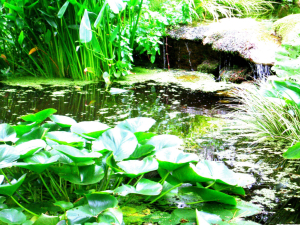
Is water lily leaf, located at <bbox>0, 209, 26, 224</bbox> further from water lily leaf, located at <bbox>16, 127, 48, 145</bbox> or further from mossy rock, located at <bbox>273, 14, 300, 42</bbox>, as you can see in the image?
mossy rock, located at <bbox>273, 14, 300, 42</bbox>

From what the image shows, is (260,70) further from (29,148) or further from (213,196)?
(29,148)

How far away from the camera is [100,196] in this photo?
1027mm

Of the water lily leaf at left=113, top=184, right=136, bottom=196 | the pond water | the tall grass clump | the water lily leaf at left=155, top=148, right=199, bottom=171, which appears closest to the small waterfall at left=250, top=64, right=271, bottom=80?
the pond water

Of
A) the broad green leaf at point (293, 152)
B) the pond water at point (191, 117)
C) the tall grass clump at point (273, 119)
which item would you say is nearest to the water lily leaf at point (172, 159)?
the pond water at point (191, 117)

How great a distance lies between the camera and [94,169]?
1.13 m

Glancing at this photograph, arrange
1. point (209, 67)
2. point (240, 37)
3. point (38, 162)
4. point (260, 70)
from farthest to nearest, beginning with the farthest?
point (209, 67)
point (240, 37)
point (260, 70)
point (38, 162)

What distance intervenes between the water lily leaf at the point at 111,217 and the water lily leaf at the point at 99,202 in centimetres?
2

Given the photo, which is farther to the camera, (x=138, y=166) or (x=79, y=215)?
(x=138, y=166)

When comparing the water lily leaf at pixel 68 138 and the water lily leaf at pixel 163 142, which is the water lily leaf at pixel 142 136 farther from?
the water lily leaf at pixel 68 138

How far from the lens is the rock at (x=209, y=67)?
14.8 ft

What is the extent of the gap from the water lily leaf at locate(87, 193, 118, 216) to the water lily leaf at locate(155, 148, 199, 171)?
9.1 inches

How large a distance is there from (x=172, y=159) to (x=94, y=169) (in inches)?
11.6

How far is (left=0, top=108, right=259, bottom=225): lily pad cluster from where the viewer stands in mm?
994

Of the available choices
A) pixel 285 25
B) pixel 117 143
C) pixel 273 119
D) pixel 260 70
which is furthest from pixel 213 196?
pixel 285 25
